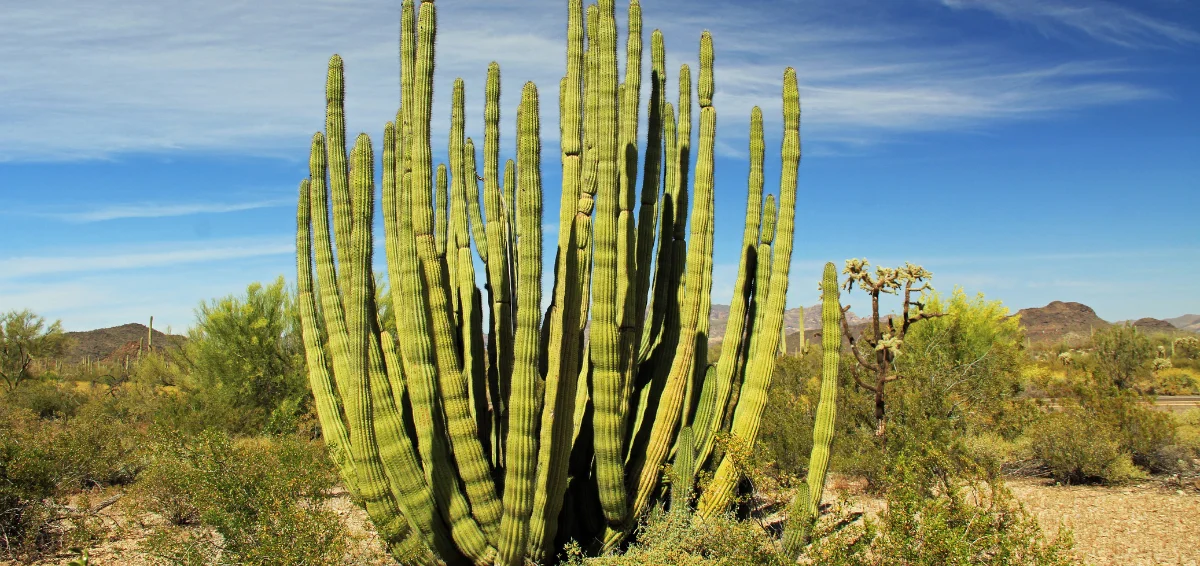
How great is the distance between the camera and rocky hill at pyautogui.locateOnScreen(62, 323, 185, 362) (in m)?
59.2

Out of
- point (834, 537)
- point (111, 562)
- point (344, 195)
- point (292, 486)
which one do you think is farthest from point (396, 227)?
point (111, 562)

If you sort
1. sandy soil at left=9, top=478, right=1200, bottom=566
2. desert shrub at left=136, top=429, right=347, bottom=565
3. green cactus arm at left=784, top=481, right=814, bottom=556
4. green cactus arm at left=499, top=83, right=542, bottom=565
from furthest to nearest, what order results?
sandy soil at left=9, top=478, right=1200, bottom=566 → desert shrub at left=136, top=429, right=347, bottom=565 → green cactus arm at left=784, top=481, right=814, bottom=556 → green cactus arm at left=499, top=83, right=542, bottom=565

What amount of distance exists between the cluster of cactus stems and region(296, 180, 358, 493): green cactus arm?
19mm

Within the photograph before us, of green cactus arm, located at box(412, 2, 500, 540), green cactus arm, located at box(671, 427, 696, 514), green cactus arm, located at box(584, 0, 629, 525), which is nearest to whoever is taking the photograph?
green cactus arm, located at box(584, 0, 629, 525)

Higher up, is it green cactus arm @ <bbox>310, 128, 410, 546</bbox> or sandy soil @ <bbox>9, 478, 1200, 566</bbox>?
green cactus arm @ <bbox>310, 128, 410, 546</bbox>

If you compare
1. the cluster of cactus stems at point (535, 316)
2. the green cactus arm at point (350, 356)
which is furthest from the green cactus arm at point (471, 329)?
the green cactus arm at point (350, 356)

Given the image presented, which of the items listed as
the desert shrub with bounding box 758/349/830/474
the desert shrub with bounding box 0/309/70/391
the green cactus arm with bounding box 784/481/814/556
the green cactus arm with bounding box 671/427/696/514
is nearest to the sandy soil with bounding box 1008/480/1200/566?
the desert shrub with bounding box 758/349/830/474

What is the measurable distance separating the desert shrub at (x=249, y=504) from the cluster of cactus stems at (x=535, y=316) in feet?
1.68

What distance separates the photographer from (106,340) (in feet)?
210

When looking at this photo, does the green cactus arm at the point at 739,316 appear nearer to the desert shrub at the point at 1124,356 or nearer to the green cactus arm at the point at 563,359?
the green cactus arm at the point at 563,359

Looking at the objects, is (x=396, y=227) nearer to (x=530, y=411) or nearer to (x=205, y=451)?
(x=530, y=411)

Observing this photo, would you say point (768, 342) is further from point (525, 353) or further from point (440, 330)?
point (440, 330)

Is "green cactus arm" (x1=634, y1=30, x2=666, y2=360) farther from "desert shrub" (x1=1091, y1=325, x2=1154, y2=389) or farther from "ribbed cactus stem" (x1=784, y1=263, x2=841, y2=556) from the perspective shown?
"desert shrub" (x1=1091, y1=325, x2=1154, y2=389)

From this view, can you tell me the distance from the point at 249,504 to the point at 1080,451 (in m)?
10.9
